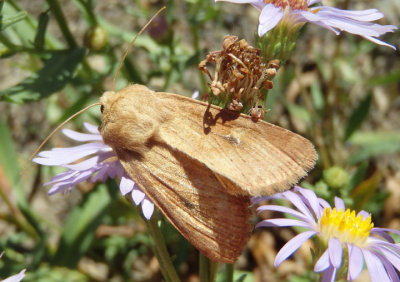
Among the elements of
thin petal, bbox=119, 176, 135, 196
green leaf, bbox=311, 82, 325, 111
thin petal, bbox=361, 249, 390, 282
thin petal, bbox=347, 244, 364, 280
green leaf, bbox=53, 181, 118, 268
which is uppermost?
thin petal, bbox=119, 176, 135, 196

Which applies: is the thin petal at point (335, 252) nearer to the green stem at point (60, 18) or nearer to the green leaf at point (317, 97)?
the green stem at point (60, 18)

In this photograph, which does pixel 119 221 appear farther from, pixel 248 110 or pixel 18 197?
pixel 248 110

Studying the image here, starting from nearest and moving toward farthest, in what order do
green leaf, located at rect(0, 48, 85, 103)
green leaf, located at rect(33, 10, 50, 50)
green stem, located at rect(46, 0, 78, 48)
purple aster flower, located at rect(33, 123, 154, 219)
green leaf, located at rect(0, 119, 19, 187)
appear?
purple aster flower, located at rect(33, 123, 154, 219), green leaf, located at rect(0, 48, 85, 103), green leaf, located at rect(33, 10, 50, 50), green stem, located at rect(46, 0, 78, 48), green leaf, located at rect(0, 119, 19, 187)

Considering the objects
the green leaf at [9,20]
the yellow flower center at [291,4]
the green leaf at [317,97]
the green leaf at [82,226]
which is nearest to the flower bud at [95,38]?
the green leaf at [9,20]

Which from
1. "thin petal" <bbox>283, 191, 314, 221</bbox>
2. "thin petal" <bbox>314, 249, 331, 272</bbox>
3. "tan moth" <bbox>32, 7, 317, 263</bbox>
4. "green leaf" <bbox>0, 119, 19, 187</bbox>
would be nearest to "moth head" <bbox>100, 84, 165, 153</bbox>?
"tan moth" <bbox>32, 7, 317, 263</bbox>

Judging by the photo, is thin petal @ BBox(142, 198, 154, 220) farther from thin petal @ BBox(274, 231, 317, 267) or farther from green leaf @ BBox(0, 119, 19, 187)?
green leaf @ BBox(0, 119, 19, 187)

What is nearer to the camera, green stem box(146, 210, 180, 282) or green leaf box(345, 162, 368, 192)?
green stem box(146, 210, 180, 282)
